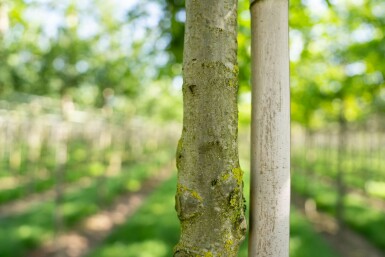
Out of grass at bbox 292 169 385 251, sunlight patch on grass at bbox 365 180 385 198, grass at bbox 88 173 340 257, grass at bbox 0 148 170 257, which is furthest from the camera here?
sunlight patch on grass at bbox 365 180 385 198

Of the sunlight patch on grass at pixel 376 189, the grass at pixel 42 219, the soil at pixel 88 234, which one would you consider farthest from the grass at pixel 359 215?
the grass at pixel 42 219

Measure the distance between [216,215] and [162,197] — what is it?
9594mm

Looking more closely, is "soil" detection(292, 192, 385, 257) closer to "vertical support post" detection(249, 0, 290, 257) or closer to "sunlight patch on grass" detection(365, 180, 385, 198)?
"sunlight patch on grass" detection(365, 180, 385, 198)

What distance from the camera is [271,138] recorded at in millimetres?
1036

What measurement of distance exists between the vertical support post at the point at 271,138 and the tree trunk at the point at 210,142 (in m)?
0.08

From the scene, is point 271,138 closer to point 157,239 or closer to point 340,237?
point 157,239

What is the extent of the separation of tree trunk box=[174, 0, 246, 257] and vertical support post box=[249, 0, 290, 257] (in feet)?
0.25

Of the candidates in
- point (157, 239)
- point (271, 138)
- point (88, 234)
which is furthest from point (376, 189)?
point (271, 138)

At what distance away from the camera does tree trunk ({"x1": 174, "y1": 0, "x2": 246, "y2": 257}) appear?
962mm

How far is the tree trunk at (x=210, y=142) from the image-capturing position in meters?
0.96

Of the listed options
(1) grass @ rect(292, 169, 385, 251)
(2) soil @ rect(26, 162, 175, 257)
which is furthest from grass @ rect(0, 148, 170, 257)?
(1) grass @ rect(292, 169, 385, 251)

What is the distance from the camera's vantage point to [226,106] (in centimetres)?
97

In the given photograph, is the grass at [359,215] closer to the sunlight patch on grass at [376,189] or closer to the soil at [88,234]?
the sunlight patch on grass at [376,189]

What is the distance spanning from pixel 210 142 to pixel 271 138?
0.63ft
